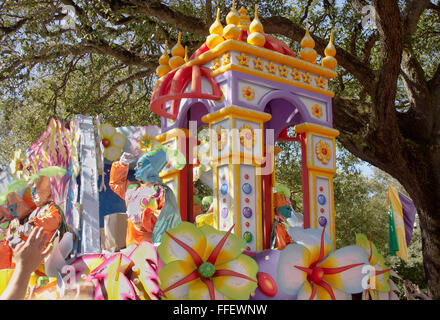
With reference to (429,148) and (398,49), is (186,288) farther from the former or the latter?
(429,148)

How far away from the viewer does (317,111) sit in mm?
6070

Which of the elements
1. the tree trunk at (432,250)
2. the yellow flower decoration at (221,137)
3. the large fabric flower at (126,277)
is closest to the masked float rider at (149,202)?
the yellow flower decoration at (221,137)

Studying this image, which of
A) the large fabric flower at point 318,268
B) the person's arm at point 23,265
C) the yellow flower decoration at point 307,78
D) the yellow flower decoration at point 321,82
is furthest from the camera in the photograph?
the yellow flower decoration at point 321,82

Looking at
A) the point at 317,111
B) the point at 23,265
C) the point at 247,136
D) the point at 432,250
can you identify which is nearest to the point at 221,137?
the point at 247,136

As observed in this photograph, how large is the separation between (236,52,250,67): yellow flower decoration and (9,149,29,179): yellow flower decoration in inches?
166

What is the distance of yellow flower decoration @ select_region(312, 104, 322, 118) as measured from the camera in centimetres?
603

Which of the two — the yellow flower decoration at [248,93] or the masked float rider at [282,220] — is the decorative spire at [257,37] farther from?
the masked float rider at [282,220]

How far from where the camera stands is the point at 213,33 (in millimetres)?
5770

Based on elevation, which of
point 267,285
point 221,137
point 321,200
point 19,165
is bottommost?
point 267,285

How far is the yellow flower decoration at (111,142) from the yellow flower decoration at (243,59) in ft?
10.0

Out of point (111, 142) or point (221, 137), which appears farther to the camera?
point (111, 142)

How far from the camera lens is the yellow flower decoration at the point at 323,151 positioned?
5.96 meters

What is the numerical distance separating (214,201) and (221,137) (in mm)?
700

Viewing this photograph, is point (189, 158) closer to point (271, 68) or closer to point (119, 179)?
point (119, 179)
